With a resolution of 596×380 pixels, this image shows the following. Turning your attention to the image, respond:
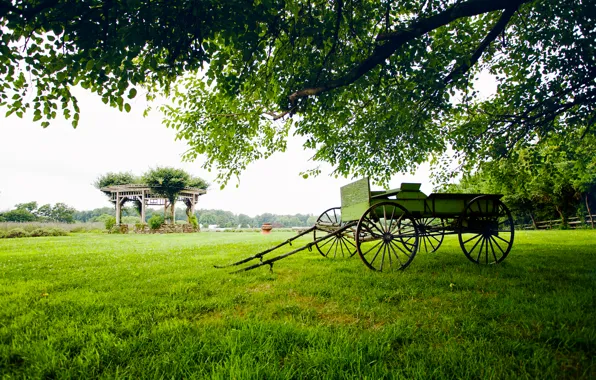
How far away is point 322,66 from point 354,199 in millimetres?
2723

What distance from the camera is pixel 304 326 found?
2.60 m

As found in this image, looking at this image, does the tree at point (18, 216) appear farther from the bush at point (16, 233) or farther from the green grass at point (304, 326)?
the green grass at point (304, 326)

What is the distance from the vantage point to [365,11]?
622 cm

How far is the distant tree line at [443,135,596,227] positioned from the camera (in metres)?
9.37

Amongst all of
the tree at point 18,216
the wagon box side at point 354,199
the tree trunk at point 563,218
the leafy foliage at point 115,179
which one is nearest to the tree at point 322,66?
Result: the wagon box side at point 354,199

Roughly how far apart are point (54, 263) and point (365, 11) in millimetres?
9014

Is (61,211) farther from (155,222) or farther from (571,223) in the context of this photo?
(571,223)

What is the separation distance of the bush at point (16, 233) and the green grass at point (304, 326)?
783 inches

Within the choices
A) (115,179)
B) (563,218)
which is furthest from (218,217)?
(563,218)

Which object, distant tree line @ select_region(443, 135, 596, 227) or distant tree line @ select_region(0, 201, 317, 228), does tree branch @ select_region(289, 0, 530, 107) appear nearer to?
distant tree line @ select_region(443, 135, 596, 227)

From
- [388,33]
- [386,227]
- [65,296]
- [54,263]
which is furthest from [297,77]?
[54,263]

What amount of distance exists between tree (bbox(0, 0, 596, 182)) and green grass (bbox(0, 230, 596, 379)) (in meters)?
2.81

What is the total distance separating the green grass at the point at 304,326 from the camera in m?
1.95

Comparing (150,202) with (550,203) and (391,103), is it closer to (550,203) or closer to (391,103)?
(391,103)
